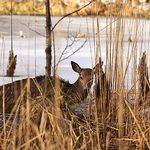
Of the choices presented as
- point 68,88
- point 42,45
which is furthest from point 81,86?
point 42,45

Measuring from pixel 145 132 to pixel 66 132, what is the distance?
421mm

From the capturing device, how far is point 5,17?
1055 centimetres

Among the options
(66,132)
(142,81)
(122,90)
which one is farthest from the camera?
(142,81)

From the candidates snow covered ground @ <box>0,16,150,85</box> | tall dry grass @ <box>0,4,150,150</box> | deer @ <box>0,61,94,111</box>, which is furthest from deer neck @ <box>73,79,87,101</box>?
tall dry grass @ <box>0,4,150,150</box>

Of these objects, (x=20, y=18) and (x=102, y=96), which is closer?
(x=102, y=96)

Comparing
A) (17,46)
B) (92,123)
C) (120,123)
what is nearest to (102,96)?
(92,123)

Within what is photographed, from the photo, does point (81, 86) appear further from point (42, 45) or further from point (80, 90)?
point (42, 45)

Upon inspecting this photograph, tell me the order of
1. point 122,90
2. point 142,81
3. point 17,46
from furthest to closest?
1. point 17,46
2. point 142,81
3. point 122,90

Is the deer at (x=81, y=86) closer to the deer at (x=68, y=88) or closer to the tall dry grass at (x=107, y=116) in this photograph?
the deer at (x=68, y=88)

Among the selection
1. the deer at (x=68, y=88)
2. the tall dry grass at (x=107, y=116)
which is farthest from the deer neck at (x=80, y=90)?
the tall dry grass at (x=107, y=116)

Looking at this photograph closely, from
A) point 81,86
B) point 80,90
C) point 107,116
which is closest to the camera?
point 107,116

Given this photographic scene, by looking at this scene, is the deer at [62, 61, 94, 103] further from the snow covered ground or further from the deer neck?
the snow covered ground

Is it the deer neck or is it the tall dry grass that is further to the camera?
the deer neck

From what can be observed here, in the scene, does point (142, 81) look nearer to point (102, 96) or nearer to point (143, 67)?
point (143, 67)
